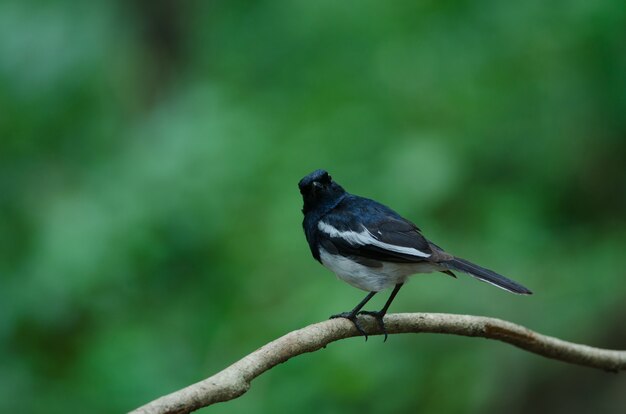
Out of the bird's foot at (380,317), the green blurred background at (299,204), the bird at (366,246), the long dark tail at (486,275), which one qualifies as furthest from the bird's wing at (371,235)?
the green blurred background at (299,204)

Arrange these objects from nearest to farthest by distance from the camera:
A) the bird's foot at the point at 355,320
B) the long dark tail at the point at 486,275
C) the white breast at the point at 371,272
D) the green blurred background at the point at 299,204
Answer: the long dark tail at the point at 486,275
the bird's foot at the point at 355,320
the white breast at the point at 371,272
the green blurred background at the point at 299,204

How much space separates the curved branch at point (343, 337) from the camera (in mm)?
2146

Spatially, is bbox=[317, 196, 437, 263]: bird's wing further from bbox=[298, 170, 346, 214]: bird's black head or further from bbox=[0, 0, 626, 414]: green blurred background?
bbox=[0, 0, 626, 414]: green blurred background

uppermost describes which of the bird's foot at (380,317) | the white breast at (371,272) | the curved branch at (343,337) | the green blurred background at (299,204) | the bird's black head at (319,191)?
the green blurred background at (299,204)

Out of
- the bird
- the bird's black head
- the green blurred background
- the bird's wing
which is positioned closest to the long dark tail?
the bird

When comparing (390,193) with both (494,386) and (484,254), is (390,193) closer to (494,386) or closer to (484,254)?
(484,254)

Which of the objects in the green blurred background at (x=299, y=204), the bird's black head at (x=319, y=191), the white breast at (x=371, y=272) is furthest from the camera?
the green blurred background at (x=299, y=204)

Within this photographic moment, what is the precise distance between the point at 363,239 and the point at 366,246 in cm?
5

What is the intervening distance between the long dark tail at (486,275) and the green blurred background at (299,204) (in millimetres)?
1635

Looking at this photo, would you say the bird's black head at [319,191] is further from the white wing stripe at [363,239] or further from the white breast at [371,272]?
the white breast at [371,272]

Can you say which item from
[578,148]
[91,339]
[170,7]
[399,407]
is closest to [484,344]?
[399,407]

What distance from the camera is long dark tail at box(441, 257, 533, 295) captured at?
3.02m

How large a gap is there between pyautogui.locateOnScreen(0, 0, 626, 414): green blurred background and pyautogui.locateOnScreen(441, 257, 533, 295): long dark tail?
1.63 m

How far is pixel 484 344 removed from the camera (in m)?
5.18
